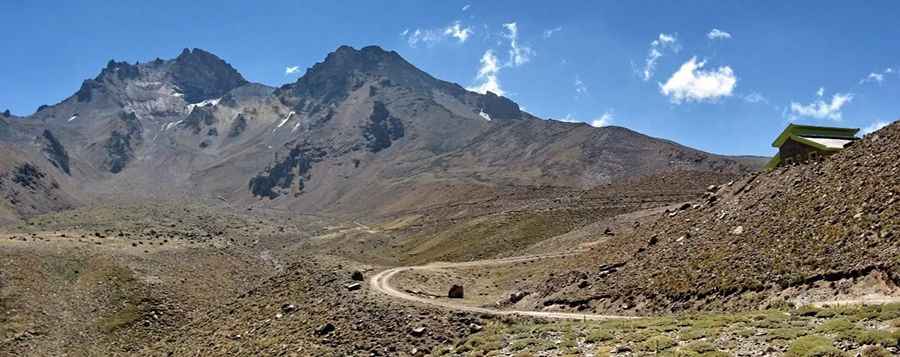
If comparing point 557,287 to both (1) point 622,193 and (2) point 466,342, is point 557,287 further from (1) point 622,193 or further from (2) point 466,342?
(1) point 622,193

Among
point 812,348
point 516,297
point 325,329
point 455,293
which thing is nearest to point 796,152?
point 516,297

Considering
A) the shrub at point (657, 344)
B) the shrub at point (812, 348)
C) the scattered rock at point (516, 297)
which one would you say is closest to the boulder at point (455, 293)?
the scattered rock at point (516, 297)

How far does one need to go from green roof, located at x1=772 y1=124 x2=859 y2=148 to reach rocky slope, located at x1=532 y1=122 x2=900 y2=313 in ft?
15.0

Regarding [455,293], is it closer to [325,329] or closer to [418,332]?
[325,329]

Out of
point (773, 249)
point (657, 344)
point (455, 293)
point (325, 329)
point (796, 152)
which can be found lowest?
point (325, 329)

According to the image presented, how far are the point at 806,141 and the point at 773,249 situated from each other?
17.2 metres

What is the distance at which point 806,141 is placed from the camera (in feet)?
149

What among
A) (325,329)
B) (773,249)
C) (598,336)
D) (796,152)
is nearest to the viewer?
(598,336)

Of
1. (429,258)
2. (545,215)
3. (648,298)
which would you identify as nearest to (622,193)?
(545,215)

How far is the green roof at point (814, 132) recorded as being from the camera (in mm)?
47469

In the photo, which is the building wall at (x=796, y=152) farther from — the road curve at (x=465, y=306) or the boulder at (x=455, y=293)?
the boulder at (x=455, y=293)

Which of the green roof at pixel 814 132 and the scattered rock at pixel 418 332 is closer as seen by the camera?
the scattered rock at pixel 418 332

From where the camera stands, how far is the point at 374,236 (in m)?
135

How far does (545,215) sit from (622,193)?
23.7 metres
